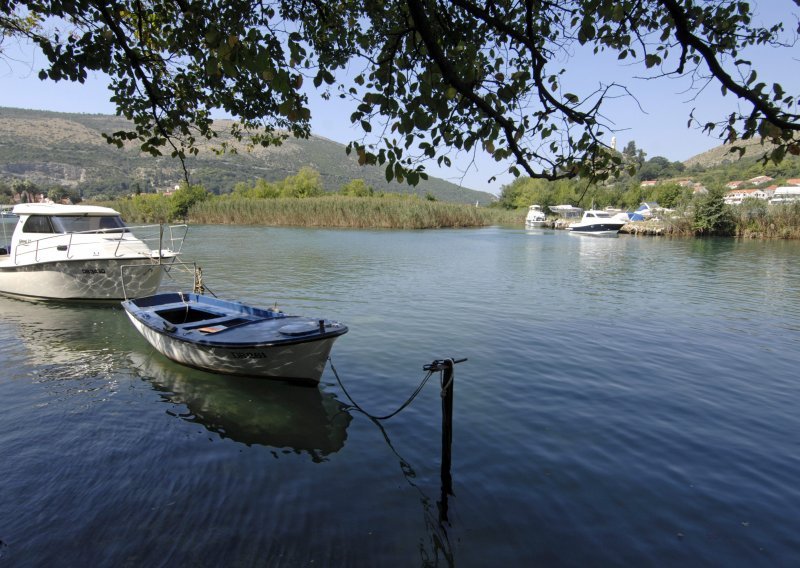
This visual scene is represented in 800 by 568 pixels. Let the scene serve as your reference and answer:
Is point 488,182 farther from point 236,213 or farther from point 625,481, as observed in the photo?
point 236,213

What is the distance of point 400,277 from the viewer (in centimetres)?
2131

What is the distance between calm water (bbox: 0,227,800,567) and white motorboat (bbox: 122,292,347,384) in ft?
1.19

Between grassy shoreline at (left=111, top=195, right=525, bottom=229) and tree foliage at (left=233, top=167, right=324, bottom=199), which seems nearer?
grassy shoreline at (left=111, top=195, right=525, bottom=229)

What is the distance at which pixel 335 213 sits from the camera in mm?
57812

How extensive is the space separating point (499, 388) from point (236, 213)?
5987 centimetres

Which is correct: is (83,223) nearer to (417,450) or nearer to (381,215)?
(417,450)

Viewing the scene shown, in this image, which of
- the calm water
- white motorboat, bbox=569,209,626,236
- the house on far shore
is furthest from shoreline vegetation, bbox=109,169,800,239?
the calm water

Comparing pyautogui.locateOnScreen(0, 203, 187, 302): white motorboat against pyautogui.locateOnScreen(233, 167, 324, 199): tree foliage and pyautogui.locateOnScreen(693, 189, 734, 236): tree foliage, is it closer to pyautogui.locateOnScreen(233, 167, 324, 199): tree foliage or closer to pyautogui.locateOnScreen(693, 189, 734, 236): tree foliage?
pyautogui.locateOnScreen(693, 189, 734, 236): tree foliage

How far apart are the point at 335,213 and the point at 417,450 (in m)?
53.0

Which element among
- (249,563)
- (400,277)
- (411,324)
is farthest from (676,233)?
(249,563)

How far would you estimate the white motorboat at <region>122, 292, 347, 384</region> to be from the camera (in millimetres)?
7969

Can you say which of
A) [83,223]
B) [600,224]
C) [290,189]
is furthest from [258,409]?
[290,189]

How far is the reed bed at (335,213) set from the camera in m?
57.6

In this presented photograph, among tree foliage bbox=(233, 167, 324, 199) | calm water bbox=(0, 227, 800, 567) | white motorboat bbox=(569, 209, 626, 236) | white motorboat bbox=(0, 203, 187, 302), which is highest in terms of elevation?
tree foliage bbox=(233, 167, 324, 199)
